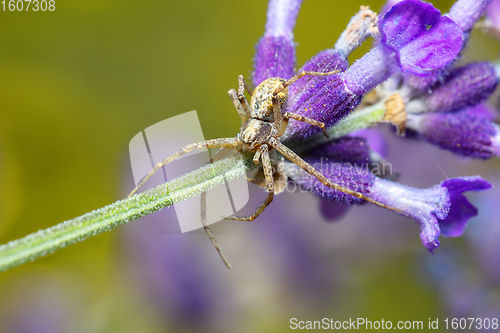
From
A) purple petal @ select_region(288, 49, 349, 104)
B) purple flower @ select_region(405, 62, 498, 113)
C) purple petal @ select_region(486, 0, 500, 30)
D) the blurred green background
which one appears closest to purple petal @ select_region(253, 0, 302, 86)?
purple petal @ select_region(288, 49, 349, 104)

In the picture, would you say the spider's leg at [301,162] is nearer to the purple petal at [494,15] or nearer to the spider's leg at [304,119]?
the spider's leg at [304,119]

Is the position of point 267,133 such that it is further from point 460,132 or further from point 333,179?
point 460,132

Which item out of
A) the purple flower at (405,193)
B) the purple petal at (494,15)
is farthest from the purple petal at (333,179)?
the purple petal at (494,15)

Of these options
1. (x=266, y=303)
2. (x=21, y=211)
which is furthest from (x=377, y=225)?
(x=21, y=211)

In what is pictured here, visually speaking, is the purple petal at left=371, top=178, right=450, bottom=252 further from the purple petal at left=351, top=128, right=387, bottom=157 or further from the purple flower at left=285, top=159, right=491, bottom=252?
the purple petal at left=351, top=128, right=387, bottom=157

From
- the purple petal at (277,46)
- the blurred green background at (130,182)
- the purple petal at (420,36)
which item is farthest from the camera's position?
the blurred green background at (130,182)

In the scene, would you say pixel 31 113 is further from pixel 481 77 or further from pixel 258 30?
pixel 481 77
